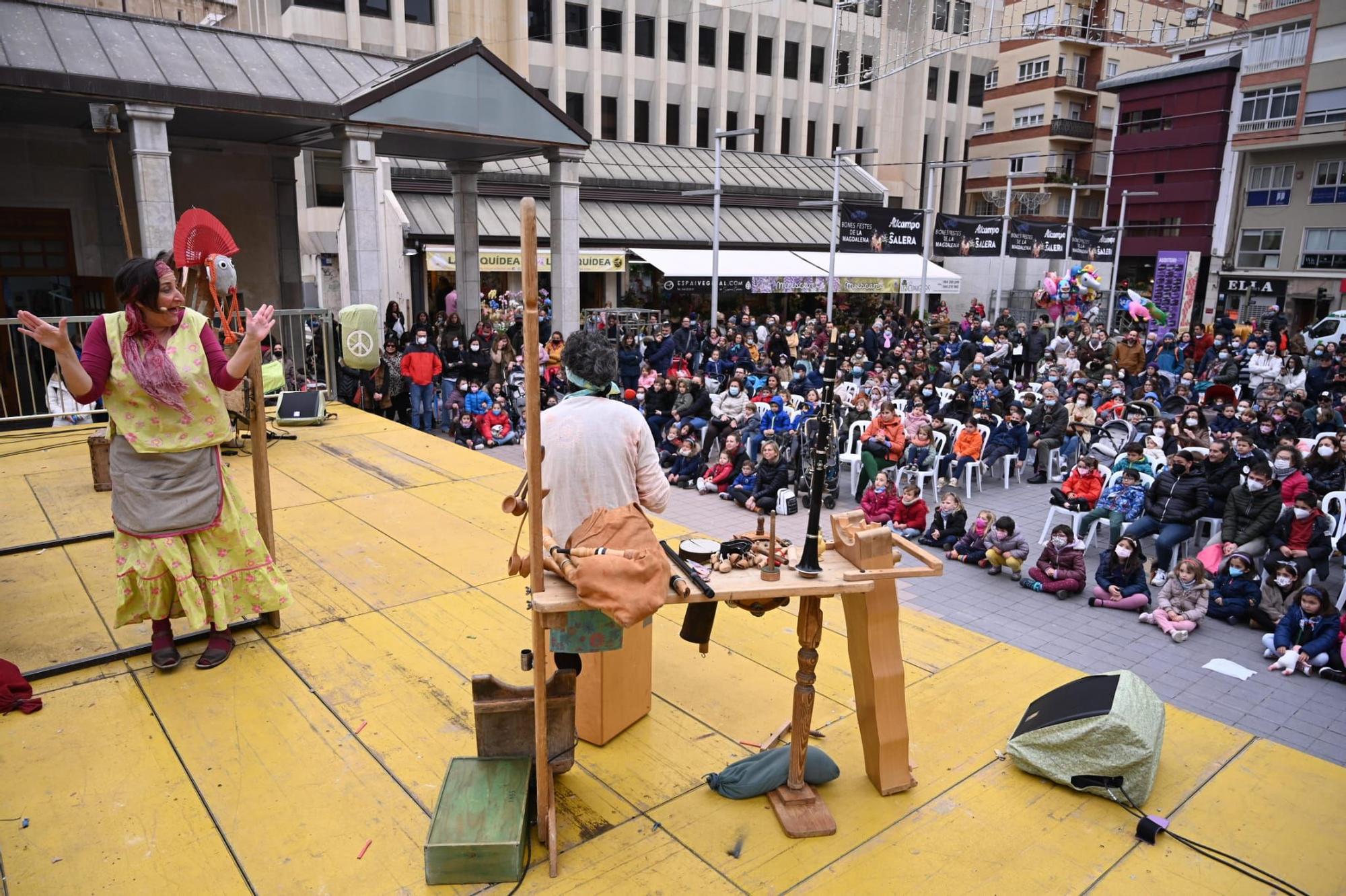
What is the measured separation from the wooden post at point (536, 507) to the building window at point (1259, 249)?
120 feet

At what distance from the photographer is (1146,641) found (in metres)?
6.70

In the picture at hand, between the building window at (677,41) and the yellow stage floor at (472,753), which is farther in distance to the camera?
the building window at (677,41)

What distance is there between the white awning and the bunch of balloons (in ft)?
20.4

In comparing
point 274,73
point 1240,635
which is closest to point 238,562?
point 1240,635

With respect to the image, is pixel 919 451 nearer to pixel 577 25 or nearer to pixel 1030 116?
pixel 577 25

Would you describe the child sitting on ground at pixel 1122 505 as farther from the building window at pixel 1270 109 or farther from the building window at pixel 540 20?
the building window at pixel 1270 109

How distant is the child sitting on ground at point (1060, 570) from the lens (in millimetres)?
7598

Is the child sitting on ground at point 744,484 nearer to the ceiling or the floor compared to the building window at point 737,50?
nearer to the floor

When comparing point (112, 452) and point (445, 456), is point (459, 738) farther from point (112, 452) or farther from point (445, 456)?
point (445, 456)

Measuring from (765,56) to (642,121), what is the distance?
5.42 m

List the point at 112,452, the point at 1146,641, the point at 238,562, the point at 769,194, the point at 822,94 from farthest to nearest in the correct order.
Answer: the point at 822,94 → the point at 769,194 → the point at 1146,641 → the point at 238,562 → the point at 112,452

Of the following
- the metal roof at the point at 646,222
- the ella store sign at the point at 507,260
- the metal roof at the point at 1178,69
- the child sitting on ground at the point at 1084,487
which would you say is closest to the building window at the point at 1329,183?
the metal roof at the point at 1178,69

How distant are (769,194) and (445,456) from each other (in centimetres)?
2315

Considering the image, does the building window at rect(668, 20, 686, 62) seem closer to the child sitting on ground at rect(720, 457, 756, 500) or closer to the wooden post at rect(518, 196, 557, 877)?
the child sitting on ground at rect(720, 457, 756, 500)
